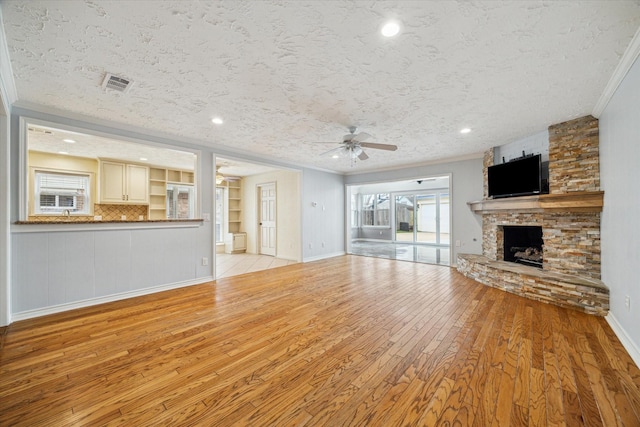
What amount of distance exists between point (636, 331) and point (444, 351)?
1569 millimetres

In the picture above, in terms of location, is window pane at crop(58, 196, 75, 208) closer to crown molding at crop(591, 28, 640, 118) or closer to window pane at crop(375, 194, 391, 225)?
crown molding at crop(591, 28, 640, 118)

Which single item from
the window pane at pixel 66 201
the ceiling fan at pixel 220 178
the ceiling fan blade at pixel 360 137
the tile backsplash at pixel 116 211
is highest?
the ceiling fan blade at pixel 360 137

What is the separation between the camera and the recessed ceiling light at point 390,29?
5.60 feet

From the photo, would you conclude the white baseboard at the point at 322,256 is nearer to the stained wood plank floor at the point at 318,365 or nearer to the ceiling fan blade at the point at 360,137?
the stained wood plank floor at the point at 318,365

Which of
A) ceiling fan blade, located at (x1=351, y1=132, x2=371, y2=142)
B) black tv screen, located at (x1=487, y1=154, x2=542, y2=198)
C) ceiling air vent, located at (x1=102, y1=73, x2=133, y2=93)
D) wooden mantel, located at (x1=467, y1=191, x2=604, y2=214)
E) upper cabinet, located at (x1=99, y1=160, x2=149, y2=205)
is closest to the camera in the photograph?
ceiling air vent, located at (x1=102, y1=73, x2=133, y2=93)

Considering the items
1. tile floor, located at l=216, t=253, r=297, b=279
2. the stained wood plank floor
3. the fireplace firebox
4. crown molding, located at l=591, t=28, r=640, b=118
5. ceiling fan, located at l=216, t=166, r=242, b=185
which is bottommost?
tile floor, located at l=216, t=253, r=297, b=279

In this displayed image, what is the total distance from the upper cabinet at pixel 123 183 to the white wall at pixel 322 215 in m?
4.10

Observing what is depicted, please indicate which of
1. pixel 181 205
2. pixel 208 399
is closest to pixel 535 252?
pixel 208 399

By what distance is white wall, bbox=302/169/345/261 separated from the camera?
671 cm

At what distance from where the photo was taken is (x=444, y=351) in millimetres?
2203

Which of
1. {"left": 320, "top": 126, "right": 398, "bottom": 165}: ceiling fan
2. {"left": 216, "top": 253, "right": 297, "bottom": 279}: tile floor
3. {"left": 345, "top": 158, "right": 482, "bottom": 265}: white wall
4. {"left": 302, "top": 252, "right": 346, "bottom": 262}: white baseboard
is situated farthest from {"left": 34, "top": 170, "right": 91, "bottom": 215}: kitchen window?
{"left": 345, "top": 158, "right": 482, "bottom": 265}: white wall

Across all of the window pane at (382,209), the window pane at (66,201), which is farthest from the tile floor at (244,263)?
the window pane at (382,209)

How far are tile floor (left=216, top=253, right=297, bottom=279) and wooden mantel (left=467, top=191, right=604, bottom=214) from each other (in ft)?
15.3

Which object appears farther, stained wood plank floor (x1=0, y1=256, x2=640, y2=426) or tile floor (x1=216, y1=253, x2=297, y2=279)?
tile floor (x1=216, y1=253, x2=297, y2=279)
